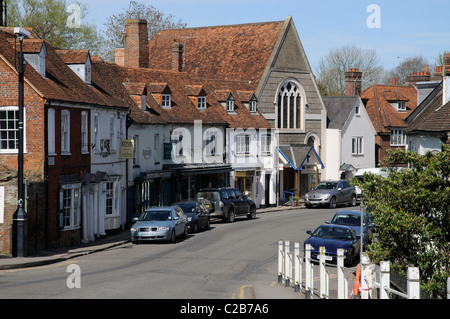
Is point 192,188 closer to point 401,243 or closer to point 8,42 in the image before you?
point 8,42

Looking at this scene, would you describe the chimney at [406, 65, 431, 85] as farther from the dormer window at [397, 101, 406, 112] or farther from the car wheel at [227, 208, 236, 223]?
the car wheel at [227, 208, 236, 223]

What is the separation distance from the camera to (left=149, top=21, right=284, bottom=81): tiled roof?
56688mm

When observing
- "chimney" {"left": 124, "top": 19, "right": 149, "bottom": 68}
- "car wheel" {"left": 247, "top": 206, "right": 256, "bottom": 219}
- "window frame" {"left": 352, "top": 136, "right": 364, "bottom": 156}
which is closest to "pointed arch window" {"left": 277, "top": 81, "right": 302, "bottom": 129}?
"window frame" {"left": 352, "top": 136, "right": 364, "bottom": 156}

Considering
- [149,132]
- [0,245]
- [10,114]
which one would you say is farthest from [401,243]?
[149,132]

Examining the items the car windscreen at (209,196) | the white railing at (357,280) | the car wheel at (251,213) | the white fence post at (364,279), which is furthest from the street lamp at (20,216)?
the car wheel at (251,213)

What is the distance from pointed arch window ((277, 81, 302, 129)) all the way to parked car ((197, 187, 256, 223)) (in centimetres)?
1513

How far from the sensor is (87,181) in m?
31.0

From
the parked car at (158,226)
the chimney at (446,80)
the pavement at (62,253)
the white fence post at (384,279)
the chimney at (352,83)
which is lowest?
the pavement at (62,253)

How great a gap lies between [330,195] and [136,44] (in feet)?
56.2

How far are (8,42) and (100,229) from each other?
953 cm

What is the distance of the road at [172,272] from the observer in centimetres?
1808

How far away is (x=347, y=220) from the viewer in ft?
101

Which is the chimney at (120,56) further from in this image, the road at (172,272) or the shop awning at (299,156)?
the road at (172,272)

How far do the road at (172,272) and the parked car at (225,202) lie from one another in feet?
17.6
